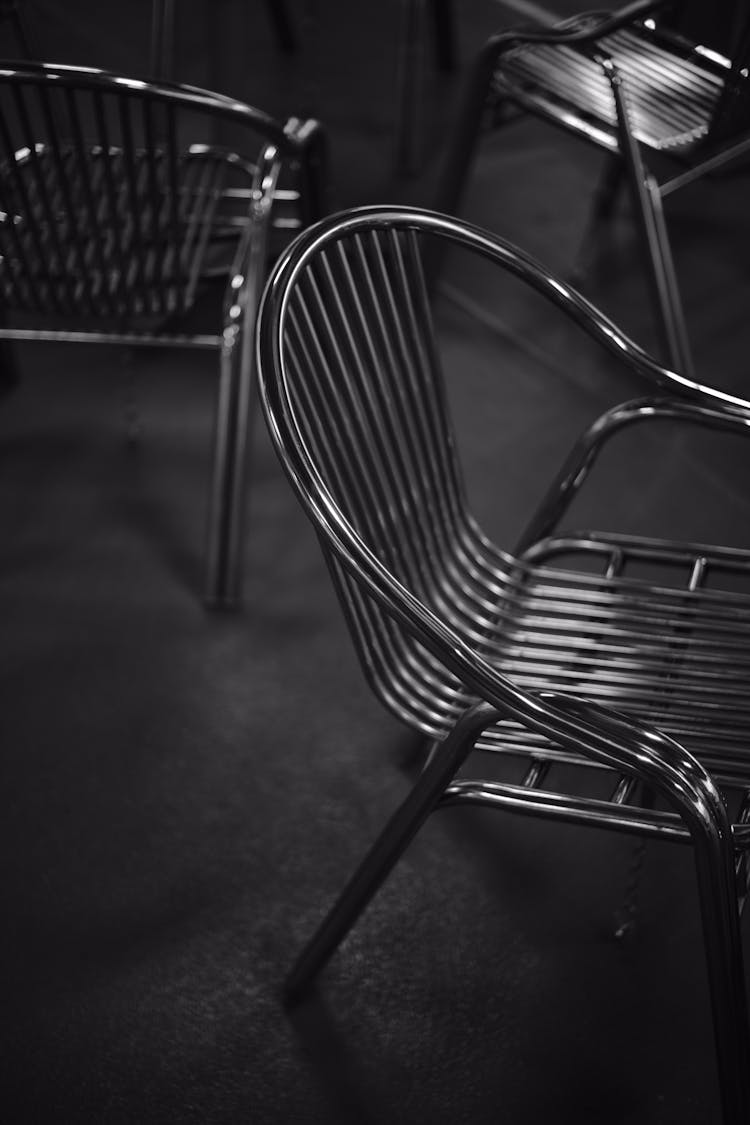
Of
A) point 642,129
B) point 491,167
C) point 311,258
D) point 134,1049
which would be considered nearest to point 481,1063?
point 134,1049

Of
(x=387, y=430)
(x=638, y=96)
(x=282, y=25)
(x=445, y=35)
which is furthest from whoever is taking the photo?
(x=282, y=25)

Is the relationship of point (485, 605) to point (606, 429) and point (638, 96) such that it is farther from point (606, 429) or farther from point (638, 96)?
point (638, 96)

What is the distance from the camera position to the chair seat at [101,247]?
1.80 m

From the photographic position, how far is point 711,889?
3.74 feet

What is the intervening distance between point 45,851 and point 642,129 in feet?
5.42

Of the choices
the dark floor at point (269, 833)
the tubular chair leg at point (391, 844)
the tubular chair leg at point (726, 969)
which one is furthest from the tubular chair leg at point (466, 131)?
the tubular chair leg at point (726, 969)

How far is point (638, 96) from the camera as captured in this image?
2332mm

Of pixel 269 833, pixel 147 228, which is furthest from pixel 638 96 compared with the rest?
pixel 269 833

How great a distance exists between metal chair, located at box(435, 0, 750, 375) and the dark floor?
1.36 feet

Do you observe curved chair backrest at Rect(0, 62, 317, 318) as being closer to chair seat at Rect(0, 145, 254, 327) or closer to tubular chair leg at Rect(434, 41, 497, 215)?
chair seat at Rect(0, 145, 254, 327)

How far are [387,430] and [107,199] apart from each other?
0.82 m

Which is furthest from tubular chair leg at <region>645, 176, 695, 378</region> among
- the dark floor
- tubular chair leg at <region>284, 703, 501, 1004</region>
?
tubular chair leg at <region>284, 703, 501, 1004</region>

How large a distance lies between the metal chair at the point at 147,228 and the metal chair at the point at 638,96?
0.40 meters

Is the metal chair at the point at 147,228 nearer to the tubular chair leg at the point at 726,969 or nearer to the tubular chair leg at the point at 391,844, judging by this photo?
the tubular chair leg at the point at 391,844
